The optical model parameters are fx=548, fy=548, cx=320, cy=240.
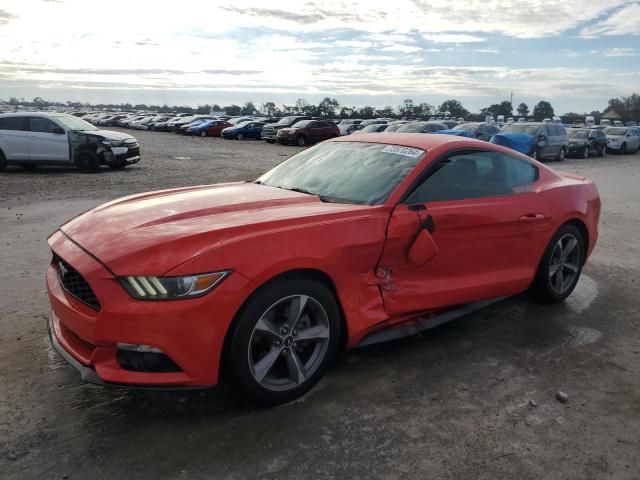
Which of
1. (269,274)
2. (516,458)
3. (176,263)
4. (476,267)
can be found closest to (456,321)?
(476,267)

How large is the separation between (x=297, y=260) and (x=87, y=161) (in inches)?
528

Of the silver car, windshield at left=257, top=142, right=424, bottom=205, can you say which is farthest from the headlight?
the silver car

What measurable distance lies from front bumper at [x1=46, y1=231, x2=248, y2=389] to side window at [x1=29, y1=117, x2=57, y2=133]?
13145 mm

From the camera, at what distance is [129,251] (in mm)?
2932

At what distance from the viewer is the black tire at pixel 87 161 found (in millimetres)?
14734

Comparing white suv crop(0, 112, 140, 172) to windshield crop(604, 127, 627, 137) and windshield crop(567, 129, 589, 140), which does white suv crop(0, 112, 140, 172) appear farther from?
windshield crop(604, 127, 627, 137)

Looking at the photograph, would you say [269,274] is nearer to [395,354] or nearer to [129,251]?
[129,251]

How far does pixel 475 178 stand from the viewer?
4293 mm

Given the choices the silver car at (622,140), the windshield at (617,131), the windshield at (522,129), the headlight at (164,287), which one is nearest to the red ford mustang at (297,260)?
the headlight at (164,287)

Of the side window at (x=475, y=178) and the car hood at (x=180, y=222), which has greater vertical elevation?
the side window at (x=475, y=178)

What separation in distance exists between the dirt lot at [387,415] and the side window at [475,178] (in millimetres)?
1125

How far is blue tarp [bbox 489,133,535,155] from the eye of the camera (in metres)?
20.5

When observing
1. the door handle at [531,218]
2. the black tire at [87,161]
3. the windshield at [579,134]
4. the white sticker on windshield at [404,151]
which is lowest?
the black tire at [87,161]

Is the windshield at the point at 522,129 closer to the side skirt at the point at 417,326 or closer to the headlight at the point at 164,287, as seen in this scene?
the side skirt at the point at 417,326
